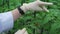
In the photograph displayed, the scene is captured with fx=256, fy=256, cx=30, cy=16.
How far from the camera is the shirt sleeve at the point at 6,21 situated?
2.64 metres

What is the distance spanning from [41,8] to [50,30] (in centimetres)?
26

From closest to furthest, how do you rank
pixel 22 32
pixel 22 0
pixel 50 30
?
pixel 22 32, pixel 50 30, pixel 22 0

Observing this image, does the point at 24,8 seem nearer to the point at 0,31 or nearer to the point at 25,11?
the point at 25,11

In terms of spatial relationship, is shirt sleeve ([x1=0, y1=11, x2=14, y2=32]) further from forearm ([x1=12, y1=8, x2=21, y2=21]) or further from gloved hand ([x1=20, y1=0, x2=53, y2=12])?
gloved hand ([x1=20, y1=0, x2=53, y2=12])

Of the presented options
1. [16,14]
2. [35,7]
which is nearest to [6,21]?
[16,14]

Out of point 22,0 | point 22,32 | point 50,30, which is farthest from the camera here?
point 22,0

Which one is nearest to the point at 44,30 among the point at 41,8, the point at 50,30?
the point at 50,30

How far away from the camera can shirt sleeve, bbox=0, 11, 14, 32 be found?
2.64m

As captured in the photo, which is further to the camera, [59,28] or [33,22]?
[33,22]

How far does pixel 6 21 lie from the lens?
2.66m

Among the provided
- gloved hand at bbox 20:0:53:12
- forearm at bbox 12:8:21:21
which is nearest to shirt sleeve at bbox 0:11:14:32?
forearm at bbox 12:8:21:21

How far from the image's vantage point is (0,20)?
2.64 metres

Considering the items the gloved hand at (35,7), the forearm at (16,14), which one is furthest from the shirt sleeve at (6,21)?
the gloved hand at (35,7)

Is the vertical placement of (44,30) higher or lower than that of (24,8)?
lower
